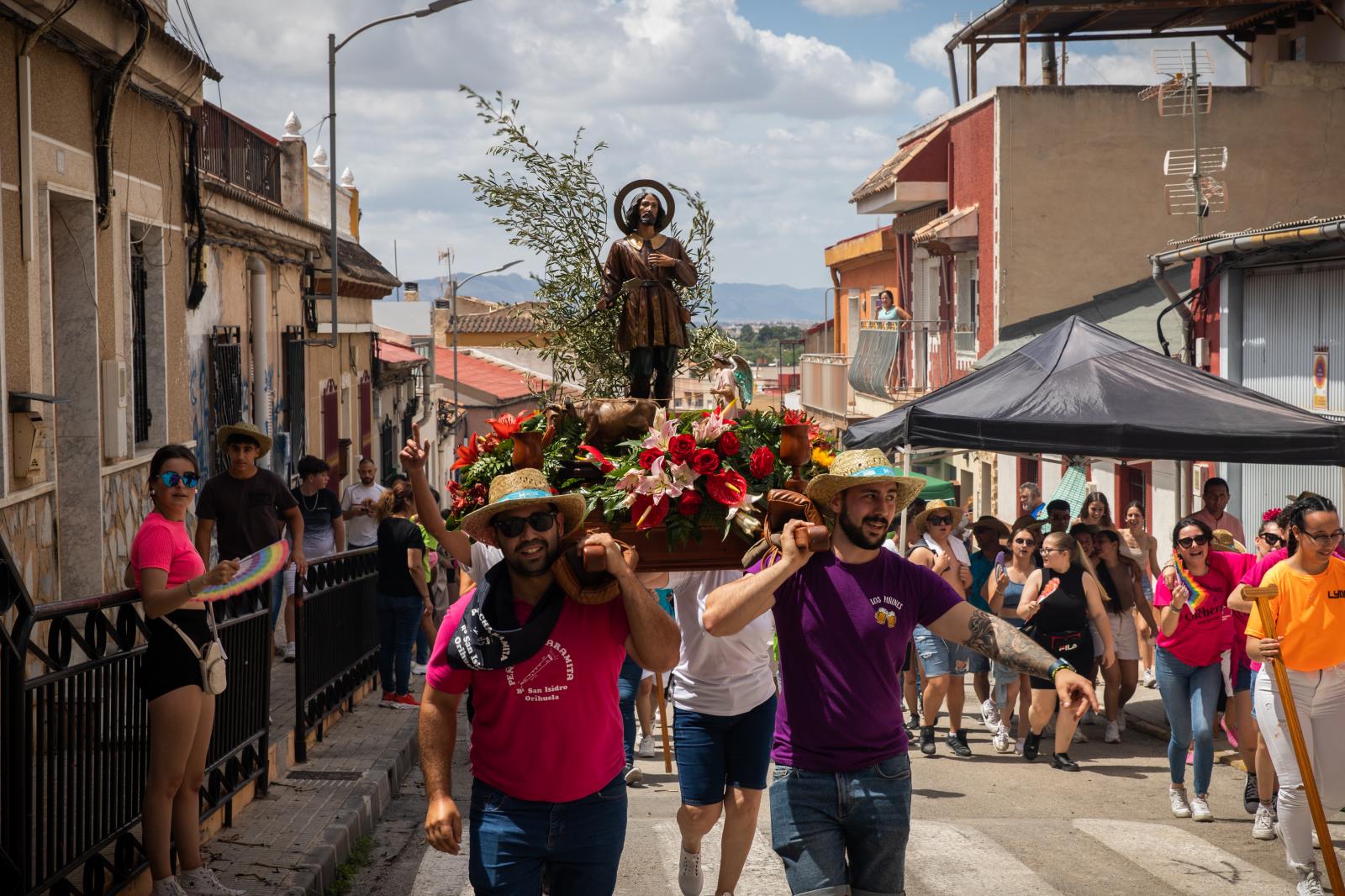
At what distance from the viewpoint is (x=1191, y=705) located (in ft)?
28.8

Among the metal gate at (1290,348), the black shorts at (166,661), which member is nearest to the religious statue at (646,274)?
the black shorts at (166,661)

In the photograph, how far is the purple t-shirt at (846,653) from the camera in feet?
16.6

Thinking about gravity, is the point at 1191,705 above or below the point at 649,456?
below

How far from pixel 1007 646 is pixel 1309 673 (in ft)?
9.79

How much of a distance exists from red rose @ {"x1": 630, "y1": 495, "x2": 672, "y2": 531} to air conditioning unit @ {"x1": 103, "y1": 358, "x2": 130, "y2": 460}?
6218 mm

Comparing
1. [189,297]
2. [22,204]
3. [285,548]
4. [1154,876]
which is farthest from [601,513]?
[189,297]

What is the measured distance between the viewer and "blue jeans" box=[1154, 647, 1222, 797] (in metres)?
8.66

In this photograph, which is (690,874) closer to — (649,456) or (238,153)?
(649,456)

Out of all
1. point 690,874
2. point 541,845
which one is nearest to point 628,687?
point 690,874

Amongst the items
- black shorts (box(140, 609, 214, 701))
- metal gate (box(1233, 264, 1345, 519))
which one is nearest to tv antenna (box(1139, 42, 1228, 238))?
metal gate (box(1233, 264, 1345, 519))

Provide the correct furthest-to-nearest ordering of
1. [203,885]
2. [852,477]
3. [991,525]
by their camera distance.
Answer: [991,525] → [203,885] → [852,477]

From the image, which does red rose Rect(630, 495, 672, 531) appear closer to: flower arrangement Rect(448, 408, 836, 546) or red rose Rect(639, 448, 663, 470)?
flower arrangement Rect(448, 408, 836, 546)

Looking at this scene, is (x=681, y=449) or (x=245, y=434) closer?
(x=681, y=449)

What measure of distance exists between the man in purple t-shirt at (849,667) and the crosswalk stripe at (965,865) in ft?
7.18
